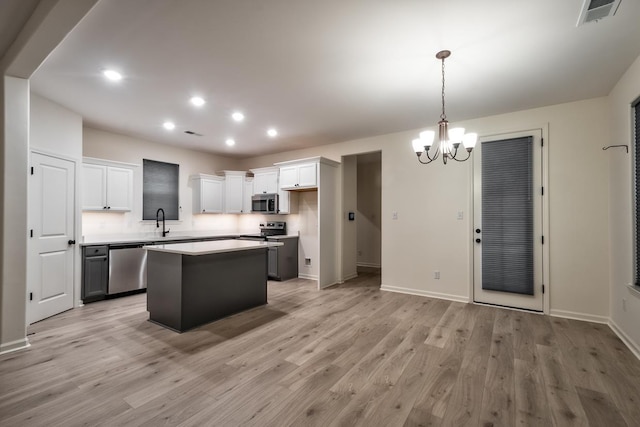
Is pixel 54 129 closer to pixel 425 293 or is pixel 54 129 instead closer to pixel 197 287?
pixel 197 287

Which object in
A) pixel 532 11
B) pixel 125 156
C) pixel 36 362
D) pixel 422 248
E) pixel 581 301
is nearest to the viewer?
pixel 532 11

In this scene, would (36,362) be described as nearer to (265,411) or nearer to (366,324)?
(265,411)

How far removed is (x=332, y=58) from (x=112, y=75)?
2266 mm

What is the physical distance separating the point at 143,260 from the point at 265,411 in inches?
155

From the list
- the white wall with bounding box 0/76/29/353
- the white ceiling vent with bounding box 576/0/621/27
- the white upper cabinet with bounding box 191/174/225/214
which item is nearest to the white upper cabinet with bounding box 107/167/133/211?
the white upper cabinet with bounding box 191/174/225/214

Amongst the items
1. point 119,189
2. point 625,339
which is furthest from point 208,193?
point 625,339

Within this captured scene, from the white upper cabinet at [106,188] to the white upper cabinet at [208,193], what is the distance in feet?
4.34

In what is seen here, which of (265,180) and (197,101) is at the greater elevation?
(197,101)

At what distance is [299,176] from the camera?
18.0 feet

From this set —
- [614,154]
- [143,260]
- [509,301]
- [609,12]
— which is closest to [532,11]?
[609,12]

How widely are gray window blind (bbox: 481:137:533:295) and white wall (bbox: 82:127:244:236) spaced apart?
5.54m

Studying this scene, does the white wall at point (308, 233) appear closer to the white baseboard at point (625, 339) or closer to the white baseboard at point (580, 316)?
the white baseboard at point (580, 316)

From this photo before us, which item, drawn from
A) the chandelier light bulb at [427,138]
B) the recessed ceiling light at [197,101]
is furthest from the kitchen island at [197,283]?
the chandelier light bulb at [427,138]

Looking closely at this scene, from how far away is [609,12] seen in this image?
1844 millimetres
